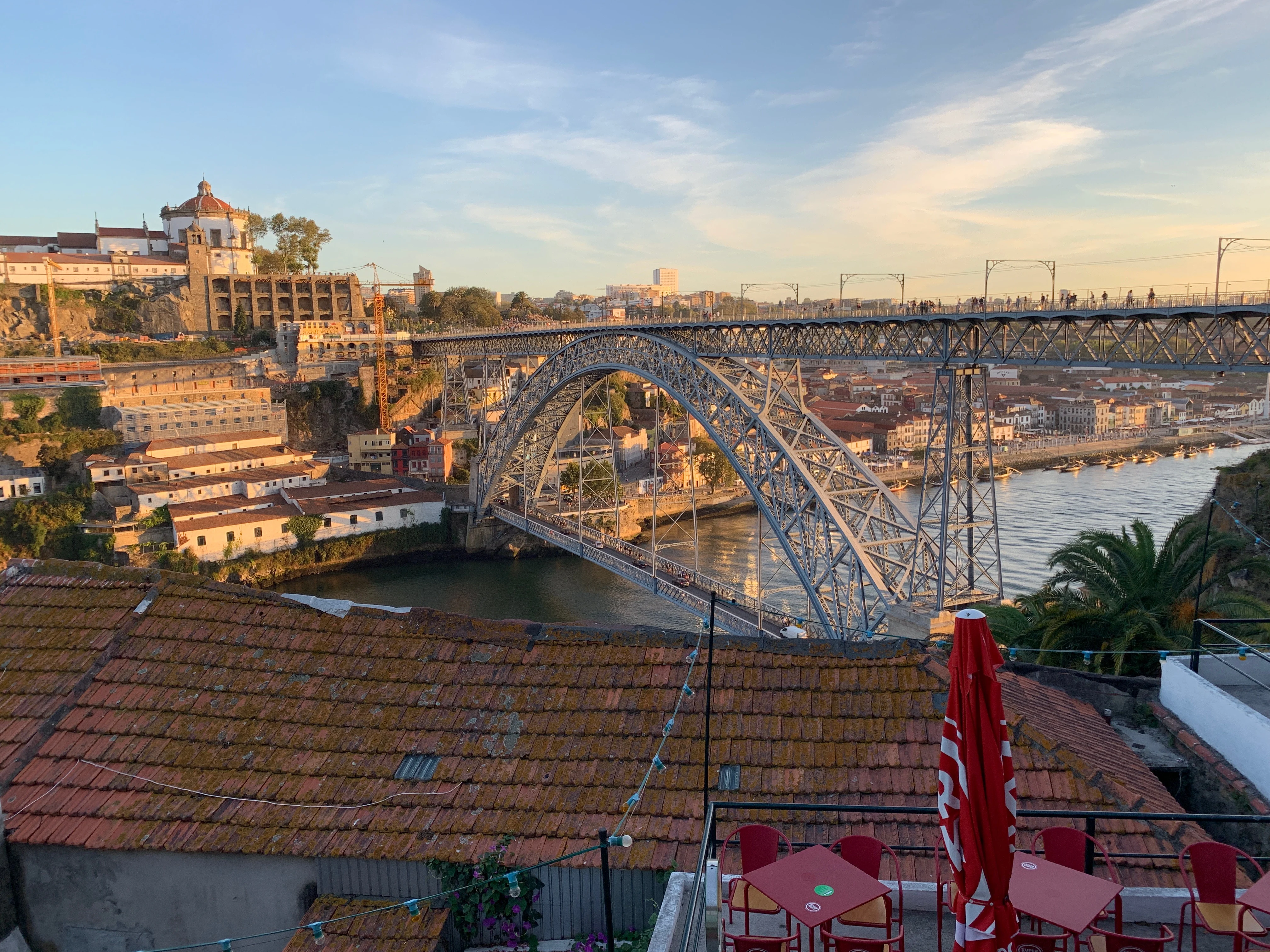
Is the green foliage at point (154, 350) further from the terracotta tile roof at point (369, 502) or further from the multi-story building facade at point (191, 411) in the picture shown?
the terracotta tile roof at point (369, 502)

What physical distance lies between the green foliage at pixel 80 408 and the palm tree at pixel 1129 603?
109 ft

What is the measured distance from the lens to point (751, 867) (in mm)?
3277

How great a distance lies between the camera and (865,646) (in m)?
5.00

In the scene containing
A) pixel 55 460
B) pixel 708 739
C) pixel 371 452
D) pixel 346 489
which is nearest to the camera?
pixel 708 739

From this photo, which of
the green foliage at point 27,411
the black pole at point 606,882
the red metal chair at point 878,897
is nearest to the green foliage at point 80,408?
the green foliage at point 27,411

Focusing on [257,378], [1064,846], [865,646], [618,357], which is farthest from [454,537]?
[1064,846]

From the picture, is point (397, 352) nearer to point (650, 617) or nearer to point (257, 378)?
point (257, 378)

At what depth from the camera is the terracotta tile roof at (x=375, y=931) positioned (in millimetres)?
3766

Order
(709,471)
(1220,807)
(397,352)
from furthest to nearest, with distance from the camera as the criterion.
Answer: (397,352) < (709,471) < (1220,807)

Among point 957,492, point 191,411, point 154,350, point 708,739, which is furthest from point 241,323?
point 708,739

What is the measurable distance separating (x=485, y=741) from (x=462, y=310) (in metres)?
53.7

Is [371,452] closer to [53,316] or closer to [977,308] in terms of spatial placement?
[53,316]

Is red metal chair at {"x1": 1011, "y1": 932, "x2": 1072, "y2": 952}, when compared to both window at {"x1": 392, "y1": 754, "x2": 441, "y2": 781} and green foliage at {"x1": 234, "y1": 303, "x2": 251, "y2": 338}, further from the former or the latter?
green foliage at {"x1": 234, "y1": 303, "x2": 251, "y2": 338}

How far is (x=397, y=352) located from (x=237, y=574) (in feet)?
61.1
